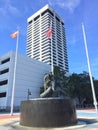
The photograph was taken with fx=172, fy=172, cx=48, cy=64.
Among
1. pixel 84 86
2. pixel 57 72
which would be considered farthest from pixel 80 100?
pixel 57 72

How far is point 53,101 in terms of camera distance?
36.0 feet

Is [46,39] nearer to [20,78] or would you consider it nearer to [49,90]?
[20,78]

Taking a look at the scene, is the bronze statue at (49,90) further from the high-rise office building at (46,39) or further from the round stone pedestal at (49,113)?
the high-rise office building at (46,39)

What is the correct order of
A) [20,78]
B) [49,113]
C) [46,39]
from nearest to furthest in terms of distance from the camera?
1. [49,113]
2. [20,78]
3. [46,39]

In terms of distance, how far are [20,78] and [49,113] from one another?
3883 cm

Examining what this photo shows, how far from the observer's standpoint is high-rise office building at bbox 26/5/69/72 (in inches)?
4149

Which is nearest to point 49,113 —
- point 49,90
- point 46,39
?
point 49,90

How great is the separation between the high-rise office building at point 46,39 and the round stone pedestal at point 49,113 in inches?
3548

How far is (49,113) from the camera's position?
35.2ft

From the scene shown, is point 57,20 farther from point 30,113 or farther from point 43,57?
point 30,113

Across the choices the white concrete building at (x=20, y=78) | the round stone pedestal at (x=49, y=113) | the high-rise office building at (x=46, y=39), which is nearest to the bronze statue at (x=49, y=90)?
the round stone pedestal at (x=49, y=113)

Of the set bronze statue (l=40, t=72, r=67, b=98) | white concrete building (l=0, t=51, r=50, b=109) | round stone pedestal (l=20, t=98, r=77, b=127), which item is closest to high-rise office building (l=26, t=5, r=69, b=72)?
white concrete building (l=0, t=51, r=50, b=109)

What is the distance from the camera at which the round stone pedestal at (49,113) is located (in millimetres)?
10641

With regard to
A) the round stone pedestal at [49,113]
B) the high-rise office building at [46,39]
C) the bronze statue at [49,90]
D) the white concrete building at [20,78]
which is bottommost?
the round stone pedestal at [49,113]
